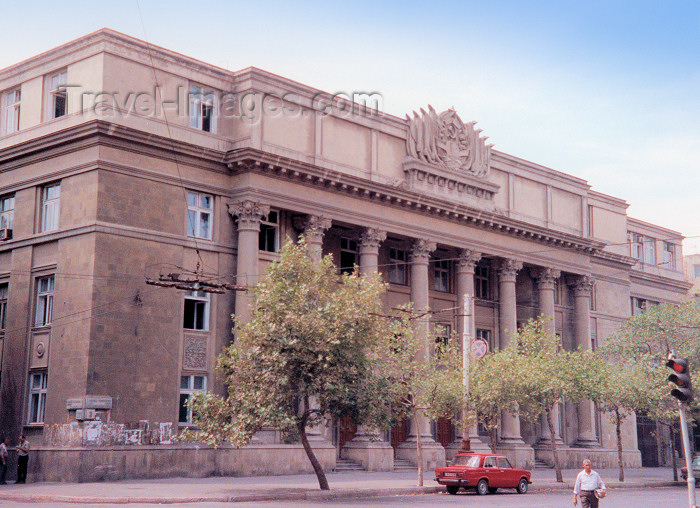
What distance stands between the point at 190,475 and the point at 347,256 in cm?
1424

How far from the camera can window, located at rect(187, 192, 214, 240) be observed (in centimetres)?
3616

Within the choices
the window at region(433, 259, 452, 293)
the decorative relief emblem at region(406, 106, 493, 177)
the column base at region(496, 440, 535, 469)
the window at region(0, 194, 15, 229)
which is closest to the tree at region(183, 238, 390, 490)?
the window at region(0, 194, 15, 229)

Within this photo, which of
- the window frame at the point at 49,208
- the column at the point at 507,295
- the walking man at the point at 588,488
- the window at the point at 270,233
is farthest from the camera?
the column at the point at 507,295

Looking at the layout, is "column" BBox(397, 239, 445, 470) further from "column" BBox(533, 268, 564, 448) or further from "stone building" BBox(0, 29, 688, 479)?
"column" BBox(533, 268, 564, 448)

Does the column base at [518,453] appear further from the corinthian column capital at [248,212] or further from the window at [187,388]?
the corinthian column capital at [248,212]

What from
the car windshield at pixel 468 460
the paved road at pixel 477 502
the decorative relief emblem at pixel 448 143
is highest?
the decorative relief emblem at pixel 448 143

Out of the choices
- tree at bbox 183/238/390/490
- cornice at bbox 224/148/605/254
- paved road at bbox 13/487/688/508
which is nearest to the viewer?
paved road at bbox 13/487/688/508

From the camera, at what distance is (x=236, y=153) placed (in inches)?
1436

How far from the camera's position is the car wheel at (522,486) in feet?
108

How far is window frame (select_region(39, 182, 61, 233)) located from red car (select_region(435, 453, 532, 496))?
57.2ft

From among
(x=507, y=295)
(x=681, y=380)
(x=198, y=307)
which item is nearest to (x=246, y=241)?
(x=198, y=307)

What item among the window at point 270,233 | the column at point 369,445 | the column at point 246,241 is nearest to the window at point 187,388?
the column at point 246,241

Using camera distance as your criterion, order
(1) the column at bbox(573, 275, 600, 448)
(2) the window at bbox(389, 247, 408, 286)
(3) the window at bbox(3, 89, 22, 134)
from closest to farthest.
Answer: (3) the window at bbox(3, 89, 22, 134), (2) the window at bbox(389, 247, 408, 286), (1) the column at bbox(573, 275, 600, 448)

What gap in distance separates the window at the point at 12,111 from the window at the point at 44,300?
23.3 ft
